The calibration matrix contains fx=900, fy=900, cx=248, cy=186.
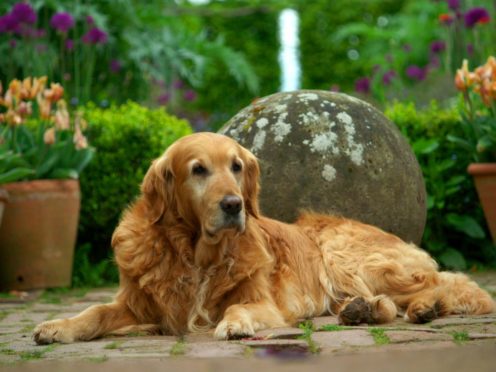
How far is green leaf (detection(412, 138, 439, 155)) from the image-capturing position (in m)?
7.80

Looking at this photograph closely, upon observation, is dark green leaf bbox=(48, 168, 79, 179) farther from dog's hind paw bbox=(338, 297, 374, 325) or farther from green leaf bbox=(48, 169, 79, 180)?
dog's hind paw bbox=(338, 297, 374, 325)

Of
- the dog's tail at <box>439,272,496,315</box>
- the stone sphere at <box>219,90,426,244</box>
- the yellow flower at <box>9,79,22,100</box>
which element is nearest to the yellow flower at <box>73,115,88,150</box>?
the yellow flower at <box>9,79,22,100</box>

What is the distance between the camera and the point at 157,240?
4.71 metres

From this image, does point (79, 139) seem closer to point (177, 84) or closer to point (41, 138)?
point (41, 138)

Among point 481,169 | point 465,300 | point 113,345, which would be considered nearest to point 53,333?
point 113,345

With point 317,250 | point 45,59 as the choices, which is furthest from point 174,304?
point 45,59

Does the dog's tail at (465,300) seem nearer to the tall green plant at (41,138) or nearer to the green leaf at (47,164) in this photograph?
the tall green plant at (41,138)

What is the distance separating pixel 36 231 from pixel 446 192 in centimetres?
351

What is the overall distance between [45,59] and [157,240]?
20.9ft

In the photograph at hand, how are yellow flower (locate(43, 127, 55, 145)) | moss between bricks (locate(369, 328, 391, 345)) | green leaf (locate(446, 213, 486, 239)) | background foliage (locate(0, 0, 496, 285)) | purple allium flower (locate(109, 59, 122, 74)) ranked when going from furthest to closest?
purple allium flower (locate(109, 59, 122, 74))
background foliage (locate(0, 0, 496, 285))
green leaf (locate(446, 213, 486, 239))
yellow flower (locate(43, 127, 55, 145))
moss between bricks (locate(369, 328, 391, 345))

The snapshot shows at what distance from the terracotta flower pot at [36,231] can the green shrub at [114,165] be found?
0.49 meters

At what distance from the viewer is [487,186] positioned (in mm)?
7438

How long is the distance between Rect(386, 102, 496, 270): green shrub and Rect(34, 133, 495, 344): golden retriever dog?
9.14ft

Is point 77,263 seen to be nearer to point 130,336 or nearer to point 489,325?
point 130,336
